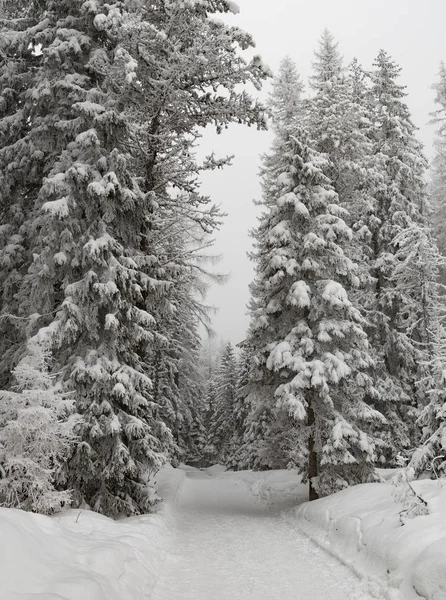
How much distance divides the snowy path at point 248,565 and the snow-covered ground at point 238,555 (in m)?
0.02

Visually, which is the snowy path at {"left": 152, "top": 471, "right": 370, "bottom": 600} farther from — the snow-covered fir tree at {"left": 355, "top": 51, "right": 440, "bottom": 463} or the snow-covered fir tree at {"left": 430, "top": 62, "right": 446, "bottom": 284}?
the snow-covered fir tree at {"left": 430, "top": 62, "right": 446, "bottom": 284}

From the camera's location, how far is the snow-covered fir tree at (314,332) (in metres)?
12.6

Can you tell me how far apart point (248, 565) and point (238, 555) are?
2.43 ft

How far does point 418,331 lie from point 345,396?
331 inches

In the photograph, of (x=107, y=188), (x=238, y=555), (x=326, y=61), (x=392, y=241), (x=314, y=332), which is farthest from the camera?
(x=326, y=61)

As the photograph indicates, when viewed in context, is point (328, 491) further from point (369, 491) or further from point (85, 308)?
point (85, 308)

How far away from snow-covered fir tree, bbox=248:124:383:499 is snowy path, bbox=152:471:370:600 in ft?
8.91

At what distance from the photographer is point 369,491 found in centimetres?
1020

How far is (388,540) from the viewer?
661 centimetres

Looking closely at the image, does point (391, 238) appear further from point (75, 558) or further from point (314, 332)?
point (75, 558)

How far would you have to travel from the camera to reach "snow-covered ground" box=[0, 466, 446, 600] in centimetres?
449

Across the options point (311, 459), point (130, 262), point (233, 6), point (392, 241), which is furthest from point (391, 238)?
point (130, 262)

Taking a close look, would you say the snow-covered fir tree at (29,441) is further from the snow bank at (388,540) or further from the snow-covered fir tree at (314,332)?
the snow-covered fir tree at (314,332)

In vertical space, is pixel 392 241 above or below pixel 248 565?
above
